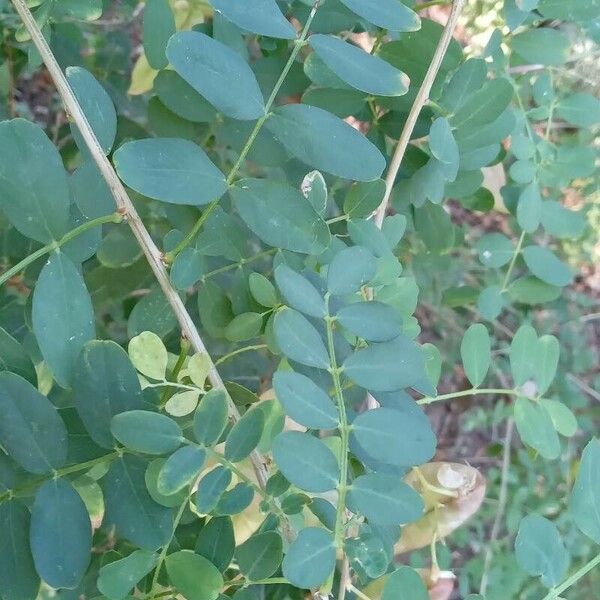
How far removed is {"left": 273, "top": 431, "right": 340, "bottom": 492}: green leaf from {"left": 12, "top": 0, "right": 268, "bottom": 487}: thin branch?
0.25 feet

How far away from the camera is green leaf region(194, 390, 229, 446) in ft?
1.91

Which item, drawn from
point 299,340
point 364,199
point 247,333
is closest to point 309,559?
point 299,340

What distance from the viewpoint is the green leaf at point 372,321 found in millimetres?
606

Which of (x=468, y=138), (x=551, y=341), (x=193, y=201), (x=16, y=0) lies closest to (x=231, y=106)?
(x=193, y=201)

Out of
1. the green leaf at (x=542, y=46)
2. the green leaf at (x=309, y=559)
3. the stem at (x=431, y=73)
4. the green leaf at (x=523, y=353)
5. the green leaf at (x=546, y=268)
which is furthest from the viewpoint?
the green leaf at (x=546, y=268)

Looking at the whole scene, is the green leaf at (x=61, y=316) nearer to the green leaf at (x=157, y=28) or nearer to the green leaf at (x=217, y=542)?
the green leaf at (x=217, y=542)

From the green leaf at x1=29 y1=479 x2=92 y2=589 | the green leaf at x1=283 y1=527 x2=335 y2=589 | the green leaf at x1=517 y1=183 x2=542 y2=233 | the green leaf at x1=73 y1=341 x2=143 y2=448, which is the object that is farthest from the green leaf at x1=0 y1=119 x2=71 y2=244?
the green leaf at x1=517 y1=183 x2=542 y2=233

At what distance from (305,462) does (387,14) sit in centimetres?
39

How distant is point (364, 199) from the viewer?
2.49ft

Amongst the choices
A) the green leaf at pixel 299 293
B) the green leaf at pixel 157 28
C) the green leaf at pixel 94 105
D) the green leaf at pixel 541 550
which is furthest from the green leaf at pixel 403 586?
the green leaf at pixel 157 28

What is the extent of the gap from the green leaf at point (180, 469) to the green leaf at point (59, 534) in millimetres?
81

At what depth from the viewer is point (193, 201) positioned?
0.59m

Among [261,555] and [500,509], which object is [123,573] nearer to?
[261,555]

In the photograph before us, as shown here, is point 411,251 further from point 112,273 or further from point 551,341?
point 112,273
